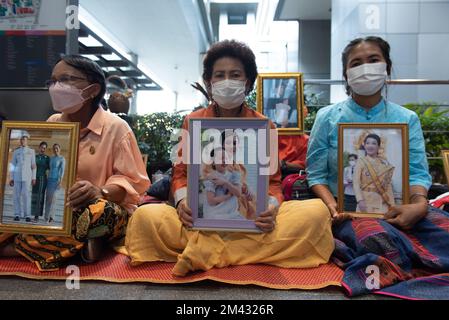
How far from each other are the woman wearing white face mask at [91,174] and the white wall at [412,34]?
→ 4.62 meters

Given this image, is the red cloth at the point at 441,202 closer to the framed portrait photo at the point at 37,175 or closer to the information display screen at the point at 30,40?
the framed portrait photo at the point at 37,175

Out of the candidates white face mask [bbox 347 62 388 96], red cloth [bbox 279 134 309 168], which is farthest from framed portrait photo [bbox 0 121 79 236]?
red cloth [bbox 279 134 309 168]

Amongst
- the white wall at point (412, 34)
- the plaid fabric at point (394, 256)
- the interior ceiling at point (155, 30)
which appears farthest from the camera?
the interior ceiling at point (155, 30)

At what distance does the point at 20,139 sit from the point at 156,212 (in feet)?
2.07

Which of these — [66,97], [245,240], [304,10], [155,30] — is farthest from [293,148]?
[304,10]

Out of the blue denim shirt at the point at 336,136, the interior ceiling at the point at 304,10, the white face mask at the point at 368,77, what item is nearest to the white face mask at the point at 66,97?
the blue denim shirt at the point at 336,136

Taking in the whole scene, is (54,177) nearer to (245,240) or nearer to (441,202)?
(245,240)

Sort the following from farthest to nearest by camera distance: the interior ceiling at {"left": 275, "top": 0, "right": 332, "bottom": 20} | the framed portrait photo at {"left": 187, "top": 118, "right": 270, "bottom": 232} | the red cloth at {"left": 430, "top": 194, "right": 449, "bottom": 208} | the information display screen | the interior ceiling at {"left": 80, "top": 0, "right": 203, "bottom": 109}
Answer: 1. the interior ceiling at {"left": 275, "top": 0, "right": 332, "bottom": 20}
2. the interior ceiling at {"left": 80, "top": 0, "right": 203, "bottom": 109}
3. the information display screen
4. the red cloth at {"left": 430, "top": 194, "right": 449, "bottom": 208}
5. the framed portrait photo at {"left": 187, "top": 118, "right": 270, "bottom": 232}

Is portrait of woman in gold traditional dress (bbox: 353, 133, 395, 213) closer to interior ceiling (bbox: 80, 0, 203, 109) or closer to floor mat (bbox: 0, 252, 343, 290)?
floor mat (bbox: 0, 252, 343, 290)

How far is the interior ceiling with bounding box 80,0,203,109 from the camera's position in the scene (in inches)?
277

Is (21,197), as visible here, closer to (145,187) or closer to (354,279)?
(145,187)

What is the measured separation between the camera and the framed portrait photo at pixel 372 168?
154 centimetres

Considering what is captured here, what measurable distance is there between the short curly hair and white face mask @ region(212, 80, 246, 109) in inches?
4.4

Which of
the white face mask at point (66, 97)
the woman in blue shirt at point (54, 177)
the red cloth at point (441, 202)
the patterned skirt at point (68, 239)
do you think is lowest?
the patterned skirt at point (68, 239)
